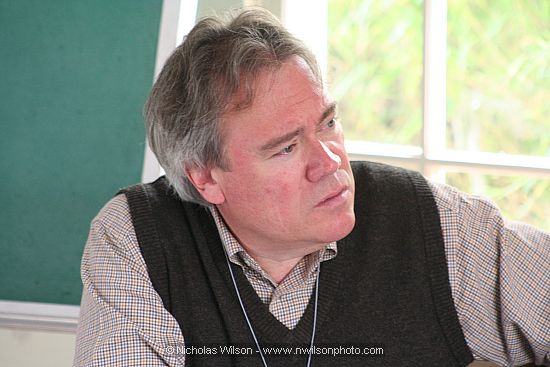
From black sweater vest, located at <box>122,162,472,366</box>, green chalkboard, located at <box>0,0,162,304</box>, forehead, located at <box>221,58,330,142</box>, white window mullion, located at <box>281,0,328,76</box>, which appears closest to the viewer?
forehead, located at <box>221,58,330,142</box>

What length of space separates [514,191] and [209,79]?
149 centimetres

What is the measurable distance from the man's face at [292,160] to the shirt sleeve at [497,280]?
0.94 ft

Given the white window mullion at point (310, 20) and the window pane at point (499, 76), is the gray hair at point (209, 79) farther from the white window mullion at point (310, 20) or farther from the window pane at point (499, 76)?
the window pane at point (499, 76)

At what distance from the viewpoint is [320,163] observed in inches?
65.3

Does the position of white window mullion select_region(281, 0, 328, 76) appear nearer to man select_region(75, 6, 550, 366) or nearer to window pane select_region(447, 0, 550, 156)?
window pane select_region(447, 0, 550, 156)

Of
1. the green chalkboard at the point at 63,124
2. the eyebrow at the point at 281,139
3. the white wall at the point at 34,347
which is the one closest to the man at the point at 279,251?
the eyebrow at the point at 281,139

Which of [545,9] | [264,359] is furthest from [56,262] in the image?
[545,9]

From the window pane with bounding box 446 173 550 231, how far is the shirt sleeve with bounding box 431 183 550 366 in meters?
0.99

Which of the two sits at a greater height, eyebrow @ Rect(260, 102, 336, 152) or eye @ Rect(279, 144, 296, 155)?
eyebrow @ Rect(260, 102, 336, 152)

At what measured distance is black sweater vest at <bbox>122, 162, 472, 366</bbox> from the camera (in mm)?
1783

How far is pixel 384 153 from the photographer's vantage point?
266cm

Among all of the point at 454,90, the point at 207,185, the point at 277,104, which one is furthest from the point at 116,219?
the point at 454,90

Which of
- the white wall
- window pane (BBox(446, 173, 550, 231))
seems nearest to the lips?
window pane (BBox(446, 173, 550, 231))

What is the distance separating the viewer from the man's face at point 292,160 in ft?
5.44
